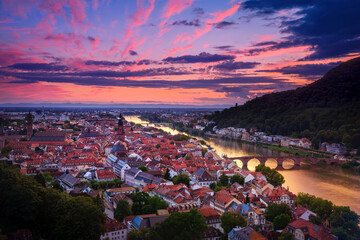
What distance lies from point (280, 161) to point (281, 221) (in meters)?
15.4

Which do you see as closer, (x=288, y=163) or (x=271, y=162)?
(x=288, y=163)

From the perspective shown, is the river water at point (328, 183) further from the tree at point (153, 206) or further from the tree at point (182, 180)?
the tree at point (153, 206)

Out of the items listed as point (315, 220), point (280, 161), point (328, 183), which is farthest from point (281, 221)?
point (280, 161)

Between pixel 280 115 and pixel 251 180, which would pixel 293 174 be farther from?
pixel 280 115

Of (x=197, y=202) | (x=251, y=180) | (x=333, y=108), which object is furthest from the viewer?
(x=333, y=108)

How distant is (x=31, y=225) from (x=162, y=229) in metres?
3.58

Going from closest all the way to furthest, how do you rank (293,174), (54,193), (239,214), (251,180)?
(54,193) < (239,214) < (251,180) < (293,174)

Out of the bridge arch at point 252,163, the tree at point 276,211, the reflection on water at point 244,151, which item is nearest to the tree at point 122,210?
the tree at point 276,211

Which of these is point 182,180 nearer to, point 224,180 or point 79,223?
point 224,180

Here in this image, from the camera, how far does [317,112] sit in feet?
150

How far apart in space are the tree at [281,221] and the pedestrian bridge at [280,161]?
538 inches

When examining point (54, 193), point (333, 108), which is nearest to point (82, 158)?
point (54, 193)

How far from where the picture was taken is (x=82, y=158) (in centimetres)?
2312

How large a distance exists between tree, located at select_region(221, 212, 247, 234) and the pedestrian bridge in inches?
561
